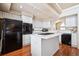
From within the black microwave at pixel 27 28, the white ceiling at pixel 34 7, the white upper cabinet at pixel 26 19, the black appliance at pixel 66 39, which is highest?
the white ceiling at pixel 34 7

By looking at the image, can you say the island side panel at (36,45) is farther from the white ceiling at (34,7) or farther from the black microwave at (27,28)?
the black microwave at (27,28)

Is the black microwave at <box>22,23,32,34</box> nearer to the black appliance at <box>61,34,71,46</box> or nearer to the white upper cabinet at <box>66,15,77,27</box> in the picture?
the black appliance at <box>61,34,71,46</box>

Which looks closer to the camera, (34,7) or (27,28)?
(34,7)

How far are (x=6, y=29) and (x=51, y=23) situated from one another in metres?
3.60

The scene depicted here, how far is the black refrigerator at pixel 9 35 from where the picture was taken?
2.92m

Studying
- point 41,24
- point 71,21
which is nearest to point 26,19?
point 41,24

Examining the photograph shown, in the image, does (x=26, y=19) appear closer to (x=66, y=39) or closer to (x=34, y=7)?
(x=34, y=7)

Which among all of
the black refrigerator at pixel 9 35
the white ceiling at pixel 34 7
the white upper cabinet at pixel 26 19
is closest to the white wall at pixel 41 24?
the white upper cabinet at pixel 26 19

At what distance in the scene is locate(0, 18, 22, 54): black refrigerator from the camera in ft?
9.58

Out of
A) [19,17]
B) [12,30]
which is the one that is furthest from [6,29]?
[19,17]

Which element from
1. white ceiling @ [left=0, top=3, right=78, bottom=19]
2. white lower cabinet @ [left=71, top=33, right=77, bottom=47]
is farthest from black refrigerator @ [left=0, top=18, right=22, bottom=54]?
white lower cabinet @ [left=71, top=33, right=77, bottom=47]

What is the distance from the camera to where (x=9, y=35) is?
3.14m

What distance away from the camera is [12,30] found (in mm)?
3303

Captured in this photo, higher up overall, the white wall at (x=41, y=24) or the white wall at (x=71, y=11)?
the white wall at (x=71, y=11)
